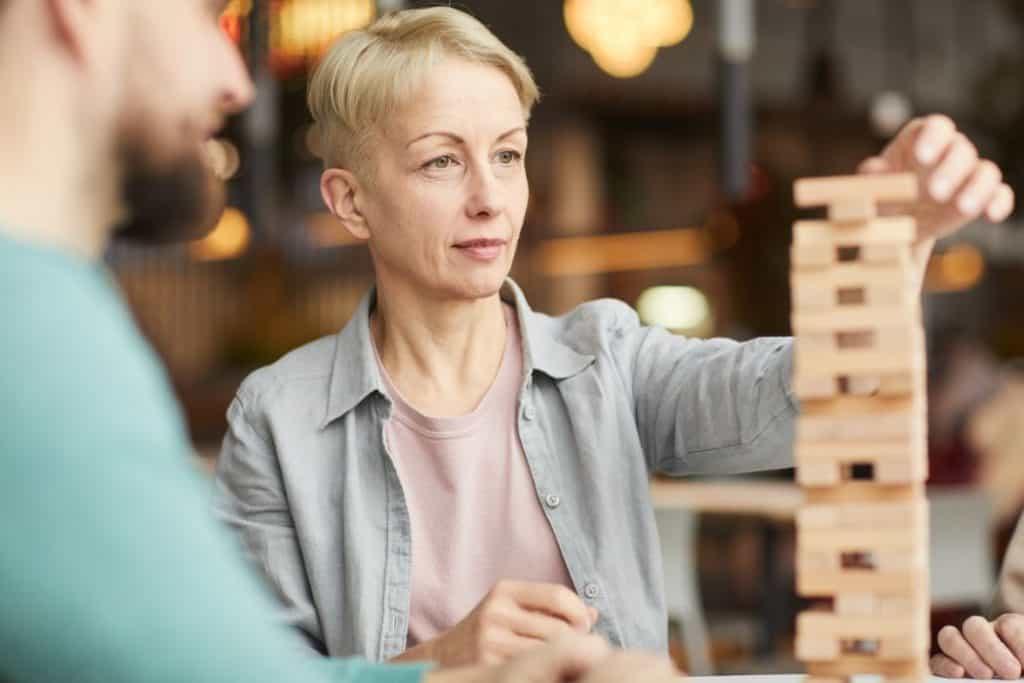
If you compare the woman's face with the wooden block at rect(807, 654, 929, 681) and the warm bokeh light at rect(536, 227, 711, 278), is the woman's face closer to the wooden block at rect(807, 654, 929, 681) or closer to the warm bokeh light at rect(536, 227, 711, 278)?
the wooden block at rect(807, 654, 929, 681)

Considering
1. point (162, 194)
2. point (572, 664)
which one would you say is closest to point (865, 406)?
point (572, 664)

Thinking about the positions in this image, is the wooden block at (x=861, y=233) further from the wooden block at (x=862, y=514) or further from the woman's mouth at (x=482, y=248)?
the woman's mouth at (x=482, y=248)

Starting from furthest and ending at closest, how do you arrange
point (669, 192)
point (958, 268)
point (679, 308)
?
point (669, 192) → point (958, 268) → point (679, 308)

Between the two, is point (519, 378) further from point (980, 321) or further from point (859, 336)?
point (980, 321)

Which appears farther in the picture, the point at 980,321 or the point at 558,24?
the point at 980,321

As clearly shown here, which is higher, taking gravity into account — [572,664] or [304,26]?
[304,26]

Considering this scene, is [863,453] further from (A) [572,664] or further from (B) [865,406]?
(A) [572,664]

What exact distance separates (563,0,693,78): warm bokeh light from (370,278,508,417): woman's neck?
456 centimetres

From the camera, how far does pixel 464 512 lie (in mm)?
1527

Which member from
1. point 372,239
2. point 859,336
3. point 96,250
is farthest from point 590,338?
point 96,250

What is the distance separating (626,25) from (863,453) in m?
5.28

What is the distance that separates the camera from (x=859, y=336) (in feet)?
3.52

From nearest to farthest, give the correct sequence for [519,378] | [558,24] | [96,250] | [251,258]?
[96,250] → [519,378] → [558,24] → [251,258]

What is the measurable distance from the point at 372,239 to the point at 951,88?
1024 cm
